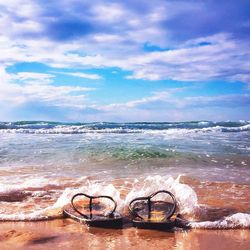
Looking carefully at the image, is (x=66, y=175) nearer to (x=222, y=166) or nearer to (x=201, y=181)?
(x=201, y=181)

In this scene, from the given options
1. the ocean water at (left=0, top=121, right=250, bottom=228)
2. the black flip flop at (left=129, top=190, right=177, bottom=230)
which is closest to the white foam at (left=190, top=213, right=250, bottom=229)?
the ocean water at (left=0, top=121, right=250, bottom=228)

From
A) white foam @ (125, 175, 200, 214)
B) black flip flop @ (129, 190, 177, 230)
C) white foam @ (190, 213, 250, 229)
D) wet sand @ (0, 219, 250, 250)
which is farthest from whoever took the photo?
white foam @ (125, 175, 200, 214)

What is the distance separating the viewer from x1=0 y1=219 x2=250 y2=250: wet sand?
214 inches

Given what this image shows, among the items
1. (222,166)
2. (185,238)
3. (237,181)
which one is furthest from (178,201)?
(222,166)

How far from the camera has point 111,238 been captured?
A: 18.9 ft

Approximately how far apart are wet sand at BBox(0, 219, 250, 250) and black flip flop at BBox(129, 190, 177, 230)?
0.12 m

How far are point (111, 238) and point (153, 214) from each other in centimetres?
109

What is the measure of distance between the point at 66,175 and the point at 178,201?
4.77 metres

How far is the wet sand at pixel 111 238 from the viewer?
5434mm

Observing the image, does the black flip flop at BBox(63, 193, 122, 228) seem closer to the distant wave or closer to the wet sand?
the wet sand

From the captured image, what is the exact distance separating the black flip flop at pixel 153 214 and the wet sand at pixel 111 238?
0.39 feet

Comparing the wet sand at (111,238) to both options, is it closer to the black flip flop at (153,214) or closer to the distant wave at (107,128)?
the black flip flop at (153,214)

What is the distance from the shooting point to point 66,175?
37.1 feet

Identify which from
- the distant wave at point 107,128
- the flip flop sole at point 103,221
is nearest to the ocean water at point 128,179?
the flip flop sole at point 103,221
